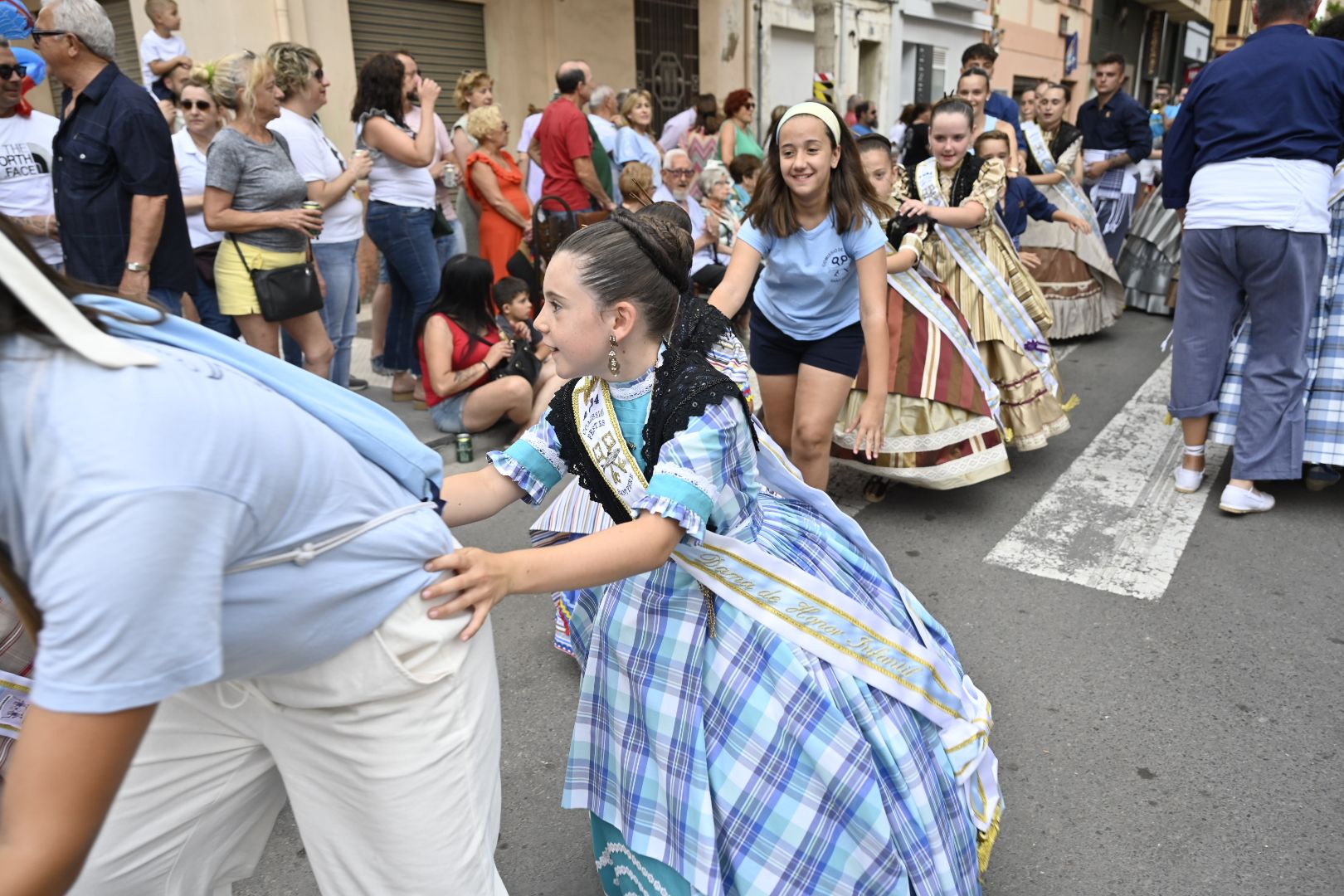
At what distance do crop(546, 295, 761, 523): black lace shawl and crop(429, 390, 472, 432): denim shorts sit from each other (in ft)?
11.1

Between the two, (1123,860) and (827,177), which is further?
(827,177)

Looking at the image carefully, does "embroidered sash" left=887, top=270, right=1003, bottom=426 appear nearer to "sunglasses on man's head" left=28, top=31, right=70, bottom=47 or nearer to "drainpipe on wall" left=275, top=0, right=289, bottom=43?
"sunglasses on man's head" left=28, top=31, right=70, bottom=47

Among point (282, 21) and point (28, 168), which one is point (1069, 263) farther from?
point (28, 168)

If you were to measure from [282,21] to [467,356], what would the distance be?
178 inches

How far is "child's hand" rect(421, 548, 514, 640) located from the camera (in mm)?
1397

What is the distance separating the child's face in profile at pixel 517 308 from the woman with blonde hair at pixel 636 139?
2928 mm

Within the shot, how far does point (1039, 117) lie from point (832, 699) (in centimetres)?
779

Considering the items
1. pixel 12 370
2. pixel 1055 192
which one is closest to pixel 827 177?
pixel 12 370

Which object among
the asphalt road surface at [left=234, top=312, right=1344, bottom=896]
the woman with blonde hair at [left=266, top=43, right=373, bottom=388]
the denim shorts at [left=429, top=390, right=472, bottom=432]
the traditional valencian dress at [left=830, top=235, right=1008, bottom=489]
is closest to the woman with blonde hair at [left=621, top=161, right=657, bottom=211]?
the woman with blonde hair at [left=266, top=43, right=373, bottom=388]

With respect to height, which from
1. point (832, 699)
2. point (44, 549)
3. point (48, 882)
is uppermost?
point (44, 549)

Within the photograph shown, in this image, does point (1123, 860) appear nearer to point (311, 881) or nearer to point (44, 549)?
point (311, 881)

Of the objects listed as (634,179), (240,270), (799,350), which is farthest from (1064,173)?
(240,270)

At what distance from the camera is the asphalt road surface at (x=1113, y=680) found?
7.94 ft

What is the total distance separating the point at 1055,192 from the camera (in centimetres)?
748
